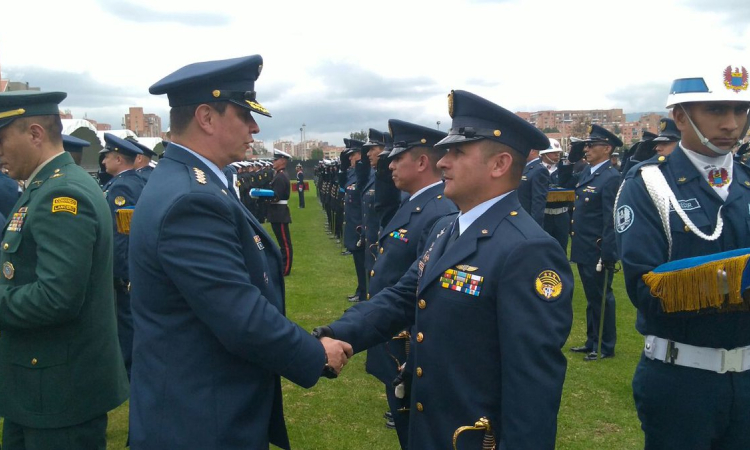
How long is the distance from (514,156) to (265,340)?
1.23 metres

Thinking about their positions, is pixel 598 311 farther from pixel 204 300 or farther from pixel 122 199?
pixel 204 300

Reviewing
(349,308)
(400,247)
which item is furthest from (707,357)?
(400,247)

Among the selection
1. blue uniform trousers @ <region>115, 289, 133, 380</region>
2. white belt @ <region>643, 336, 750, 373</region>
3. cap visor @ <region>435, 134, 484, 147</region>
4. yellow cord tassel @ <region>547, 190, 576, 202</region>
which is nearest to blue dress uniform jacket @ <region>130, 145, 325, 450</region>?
cap visor @ <region>435, 134, 484, 147</region>

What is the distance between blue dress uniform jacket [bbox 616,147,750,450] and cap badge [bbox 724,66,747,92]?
13.9 inches

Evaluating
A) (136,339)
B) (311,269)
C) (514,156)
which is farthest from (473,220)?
(311,269)

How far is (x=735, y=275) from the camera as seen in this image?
7.80ft

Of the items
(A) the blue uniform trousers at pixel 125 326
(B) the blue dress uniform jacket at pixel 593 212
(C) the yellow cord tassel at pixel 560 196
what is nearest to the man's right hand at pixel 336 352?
(A) the blue uniform trousers at pixel 125 326

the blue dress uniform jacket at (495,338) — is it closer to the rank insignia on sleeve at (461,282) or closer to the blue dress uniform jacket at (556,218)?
the rank insignia on sleeve at (461,282)

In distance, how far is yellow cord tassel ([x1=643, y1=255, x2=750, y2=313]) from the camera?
7.83 ft

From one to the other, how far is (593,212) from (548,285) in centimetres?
574

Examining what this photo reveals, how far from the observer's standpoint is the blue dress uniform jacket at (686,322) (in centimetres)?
264

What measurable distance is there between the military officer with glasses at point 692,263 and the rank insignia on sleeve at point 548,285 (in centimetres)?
69

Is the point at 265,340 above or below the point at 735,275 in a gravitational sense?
below

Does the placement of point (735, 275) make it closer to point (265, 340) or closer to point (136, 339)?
point (265, 340)
